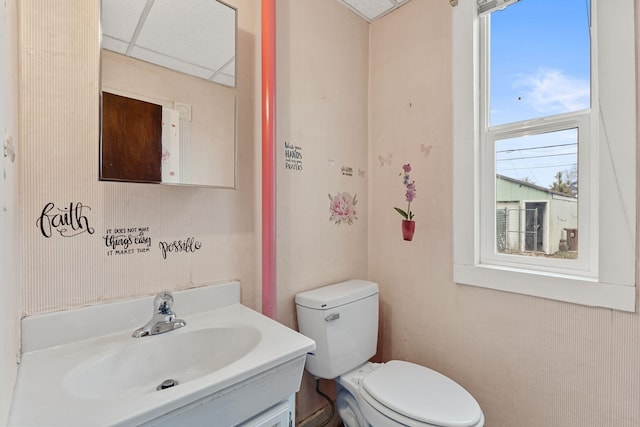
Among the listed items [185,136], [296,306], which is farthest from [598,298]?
[185,136]

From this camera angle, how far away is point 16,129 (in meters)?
0.69

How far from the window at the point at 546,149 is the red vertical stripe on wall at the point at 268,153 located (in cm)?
81

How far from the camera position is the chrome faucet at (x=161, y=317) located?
2.81ft

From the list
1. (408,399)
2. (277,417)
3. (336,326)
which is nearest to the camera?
(277,417)

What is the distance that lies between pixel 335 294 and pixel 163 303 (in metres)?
0.68

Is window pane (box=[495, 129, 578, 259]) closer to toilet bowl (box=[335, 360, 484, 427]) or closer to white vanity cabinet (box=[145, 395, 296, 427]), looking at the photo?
toilet bowl (box=[335, 360, 484, 427])

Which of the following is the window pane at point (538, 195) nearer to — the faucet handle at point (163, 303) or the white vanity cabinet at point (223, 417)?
the white vanity cabinet at point (223, 417)

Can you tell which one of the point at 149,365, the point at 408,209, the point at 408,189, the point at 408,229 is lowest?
the point at 149,365

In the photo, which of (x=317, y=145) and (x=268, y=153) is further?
(x=317, y=145)

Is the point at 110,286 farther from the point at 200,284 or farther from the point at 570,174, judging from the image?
the point at 570,174

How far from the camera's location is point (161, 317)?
2.88ft

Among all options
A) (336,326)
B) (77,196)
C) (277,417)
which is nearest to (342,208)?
(336,326)

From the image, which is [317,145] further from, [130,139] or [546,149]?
[546,149]

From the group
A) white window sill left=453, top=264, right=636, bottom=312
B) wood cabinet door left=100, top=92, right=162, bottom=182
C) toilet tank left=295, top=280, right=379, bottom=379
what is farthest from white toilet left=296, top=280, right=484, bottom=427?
wood cabinet door left=100, top=92, right=162, bottom=182
